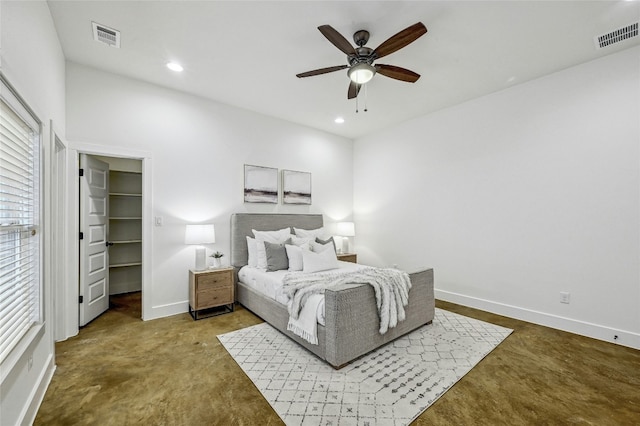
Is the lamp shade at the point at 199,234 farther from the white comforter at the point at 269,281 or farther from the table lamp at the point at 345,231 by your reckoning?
the table lamp at the point at 345,231

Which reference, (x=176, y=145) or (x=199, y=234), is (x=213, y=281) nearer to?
(x=199, y=234)

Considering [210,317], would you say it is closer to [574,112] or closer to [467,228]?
[467,228]

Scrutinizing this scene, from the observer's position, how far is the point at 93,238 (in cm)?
358

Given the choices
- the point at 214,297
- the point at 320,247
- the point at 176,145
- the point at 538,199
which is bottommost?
the point at 214,297

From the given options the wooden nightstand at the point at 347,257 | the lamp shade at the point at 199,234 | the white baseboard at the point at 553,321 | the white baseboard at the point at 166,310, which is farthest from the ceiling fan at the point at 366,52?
the white baseboard at the point at 166,310

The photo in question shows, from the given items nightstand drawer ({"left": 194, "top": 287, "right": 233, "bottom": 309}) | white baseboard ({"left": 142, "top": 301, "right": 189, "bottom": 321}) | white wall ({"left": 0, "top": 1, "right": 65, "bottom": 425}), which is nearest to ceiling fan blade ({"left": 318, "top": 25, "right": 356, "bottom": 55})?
white wall ({"left": 0, "top": 1, "right": 65, "bottom": 425})

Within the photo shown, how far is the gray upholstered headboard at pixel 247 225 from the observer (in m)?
4.17

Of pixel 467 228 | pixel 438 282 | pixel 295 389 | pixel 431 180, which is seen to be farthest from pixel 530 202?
pixel 295 389

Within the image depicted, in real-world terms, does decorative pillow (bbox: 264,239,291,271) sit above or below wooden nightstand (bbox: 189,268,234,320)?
above

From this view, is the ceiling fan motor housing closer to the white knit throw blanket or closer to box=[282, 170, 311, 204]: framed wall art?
the white knit throw blanket

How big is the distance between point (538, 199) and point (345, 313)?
2.91 meters

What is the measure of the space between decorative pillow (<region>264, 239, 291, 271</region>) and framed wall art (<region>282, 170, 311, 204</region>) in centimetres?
119

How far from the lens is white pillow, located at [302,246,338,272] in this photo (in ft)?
12.0

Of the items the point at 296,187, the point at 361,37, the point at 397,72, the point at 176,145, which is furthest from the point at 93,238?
the point at 397,72
